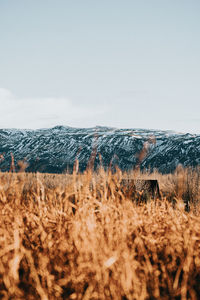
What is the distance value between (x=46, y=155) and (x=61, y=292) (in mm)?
24413

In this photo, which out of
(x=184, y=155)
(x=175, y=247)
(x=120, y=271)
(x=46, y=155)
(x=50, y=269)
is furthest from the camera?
(x=46, y=155)

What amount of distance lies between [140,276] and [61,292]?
18.2 inches

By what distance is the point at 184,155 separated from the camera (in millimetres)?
19688

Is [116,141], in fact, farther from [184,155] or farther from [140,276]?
[140,276]

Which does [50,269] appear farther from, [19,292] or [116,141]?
[116,141]

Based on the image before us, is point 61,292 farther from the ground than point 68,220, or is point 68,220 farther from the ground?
point 68,220

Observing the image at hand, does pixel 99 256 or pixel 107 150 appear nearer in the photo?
pixel 99 256

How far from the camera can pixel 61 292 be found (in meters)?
1.36

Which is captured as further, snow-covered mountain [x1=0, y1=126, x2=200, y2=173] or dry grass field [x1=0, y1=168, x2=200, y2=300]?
snow-covered mountain [x1=0, y1=126, x2=200, y2=173]

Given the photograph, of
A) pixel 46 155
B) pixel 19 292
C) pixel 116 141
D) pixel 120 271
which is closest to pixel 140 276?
pixel 120 271

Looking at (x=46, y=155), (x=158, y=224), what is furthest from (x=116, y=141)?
(x=158, y=224)

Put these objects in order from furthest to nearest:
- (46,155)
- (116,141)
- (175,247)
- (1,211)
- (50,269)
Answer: (116,141) → (46,155) → (1,211) → (175,247) → (50,269)

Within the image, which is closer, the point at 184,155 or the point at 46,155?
the point at 184,155

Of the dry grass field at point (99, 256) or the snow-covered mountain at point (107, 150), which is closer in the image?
the dry grass field at point (99, 256)
